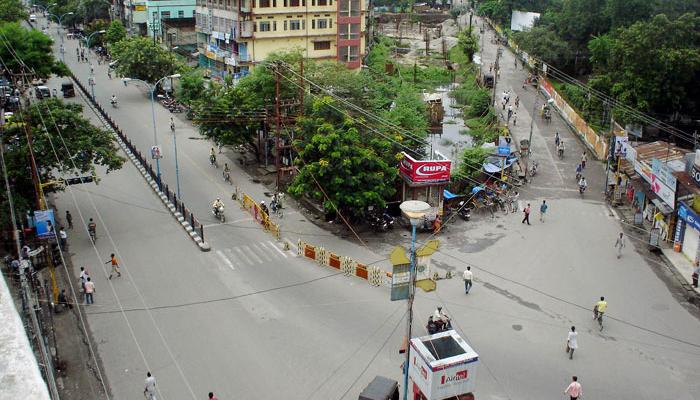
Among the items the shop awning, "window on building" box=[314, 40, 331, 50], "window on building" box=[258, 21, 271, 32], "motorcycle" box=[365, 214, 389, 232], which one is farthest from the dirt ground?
"window on building" box=[314, 40, 331, 50]

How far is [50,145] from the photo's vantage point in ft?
98.2

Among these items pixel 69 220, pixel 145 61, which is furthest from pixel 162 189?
pixel 145 61

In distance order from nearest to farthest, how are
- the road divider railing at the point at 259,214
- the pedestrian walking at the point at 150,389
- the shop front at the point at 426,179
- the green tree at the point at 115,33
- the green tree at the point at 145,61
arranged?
the pedestrian walking at the point at 150,389 < the road divider railing at the point at 259,214 < the shop front at the point at 426,179 < the green tree at the point at 145,61 < the green tree at the point at 115,33

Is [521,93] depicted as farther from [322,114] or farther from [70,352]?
[70,352]

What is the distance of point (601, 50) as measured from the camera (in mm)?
58688

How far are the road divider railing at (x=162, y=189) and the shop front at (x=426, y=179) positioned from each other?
10.2m

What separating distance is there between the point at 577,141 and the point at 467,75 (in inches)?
1214

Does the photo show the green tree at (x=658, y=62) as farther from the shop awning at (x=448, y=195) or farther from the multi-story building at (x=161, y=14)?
the multi-story building at (x=161, y=14)

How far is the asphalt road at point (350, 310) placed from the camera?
819 inches

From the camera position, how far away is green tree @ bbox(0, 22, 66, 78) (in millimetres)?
52325

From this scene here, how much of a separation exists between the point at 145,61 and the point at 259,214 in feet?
108

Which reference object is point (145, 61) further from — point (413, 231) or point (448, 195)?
point (413, 231)

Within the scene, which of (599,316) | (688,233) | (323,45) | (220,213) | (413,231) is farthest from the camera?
(323,45)

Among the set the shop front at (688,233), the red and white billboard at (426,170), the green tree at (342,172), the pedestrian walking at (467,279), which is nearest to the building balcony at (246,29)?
the green tree at (342,172)
